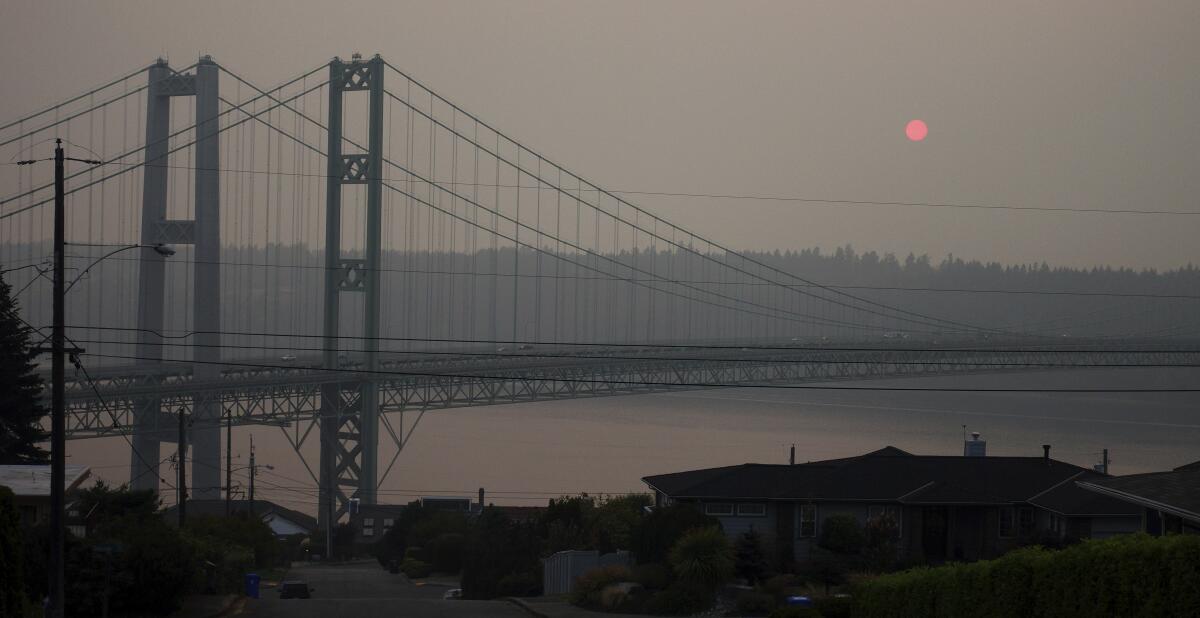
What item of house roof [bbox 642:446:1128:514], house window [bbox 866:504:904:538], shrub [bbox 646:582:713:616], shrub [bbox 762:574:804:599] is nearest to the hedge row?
shrub [bbox 646:582:713:616]

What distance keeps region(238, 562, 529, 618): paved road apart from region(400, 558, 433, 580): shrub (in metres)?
3.04

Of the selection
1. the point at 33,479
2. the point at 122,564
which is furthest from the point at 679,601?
the point at 33,479

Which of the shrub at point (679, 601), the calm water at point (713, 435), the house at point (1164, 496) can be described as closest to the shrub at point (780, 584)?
the shrub at point (679, 601)

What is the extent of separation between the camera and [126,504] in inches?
828

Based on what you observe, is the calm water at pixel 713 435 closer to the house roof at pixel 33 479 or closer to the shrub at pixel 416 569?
the shrub at pixel 416 569

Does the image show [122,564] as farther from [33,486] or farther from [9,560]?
[9,560]

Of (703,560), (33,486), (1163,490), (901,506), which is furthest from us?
(901,506)

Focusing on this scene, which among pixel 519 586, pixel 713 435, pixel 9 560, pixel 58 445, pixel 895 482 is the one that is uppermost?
pixel 58 445

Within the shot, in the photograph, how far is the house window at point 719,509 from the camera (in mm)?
24531

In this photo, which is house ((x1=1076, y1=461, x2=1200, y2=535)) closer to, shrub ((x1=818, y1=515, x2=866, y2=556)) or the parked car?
shrub ((x1=818, y1=515, x2=866, y2=556))

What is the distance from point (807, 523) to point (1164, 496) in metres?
11.1

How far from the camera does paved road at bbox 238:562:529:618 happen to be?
63.6ft

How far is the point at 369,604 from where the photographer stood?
69.3ft

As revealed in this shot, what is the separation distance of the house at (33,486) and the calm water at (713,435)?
29247 millimetres
